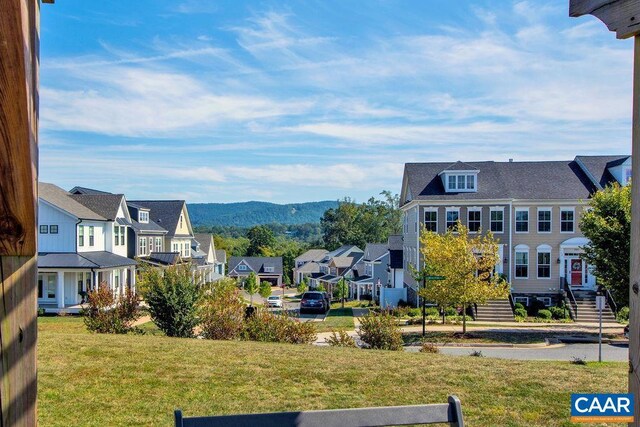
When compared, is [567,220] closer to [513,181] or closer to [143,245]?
[513,181]

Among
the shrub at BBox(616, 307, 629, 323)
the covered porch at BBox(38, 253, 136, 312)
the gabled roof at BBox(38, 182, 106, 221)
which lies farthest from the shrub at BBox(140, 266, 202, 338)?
the shrub at BBox(616, 307, 629, 323)

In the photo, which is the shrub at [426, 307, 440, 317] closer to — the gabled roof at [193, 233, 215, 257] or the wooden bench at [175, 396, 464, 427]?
the wooden bench at [175, 396, 464, 427]

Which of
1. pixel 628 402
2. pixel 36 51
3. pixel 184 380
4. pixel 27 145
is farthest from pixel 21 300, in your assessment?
pixel 184 380

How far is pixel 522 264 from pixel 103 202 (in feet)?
89.6

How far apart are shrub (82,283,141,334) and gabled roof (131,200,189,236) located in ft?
95.7

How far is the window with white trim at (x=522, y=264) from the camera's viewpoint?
30531mm

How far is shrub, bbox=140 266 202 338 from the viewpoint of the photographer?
1531cm

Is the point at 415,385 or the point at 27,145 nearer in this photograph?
the point at 27,145

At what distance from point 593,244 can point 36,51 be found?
23.4 m

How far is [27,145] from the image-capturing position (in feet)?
6.04

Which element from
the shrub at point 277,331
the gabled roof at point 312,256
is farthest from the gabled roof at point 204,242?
the shrub at point 277,331

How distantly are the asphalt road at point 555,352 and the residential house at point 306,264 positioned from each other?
6225 cm

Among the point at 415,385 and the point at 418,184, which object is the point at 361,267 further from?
the point at 415,385

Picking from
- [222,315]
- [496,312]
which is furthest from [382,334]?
[496,312]
